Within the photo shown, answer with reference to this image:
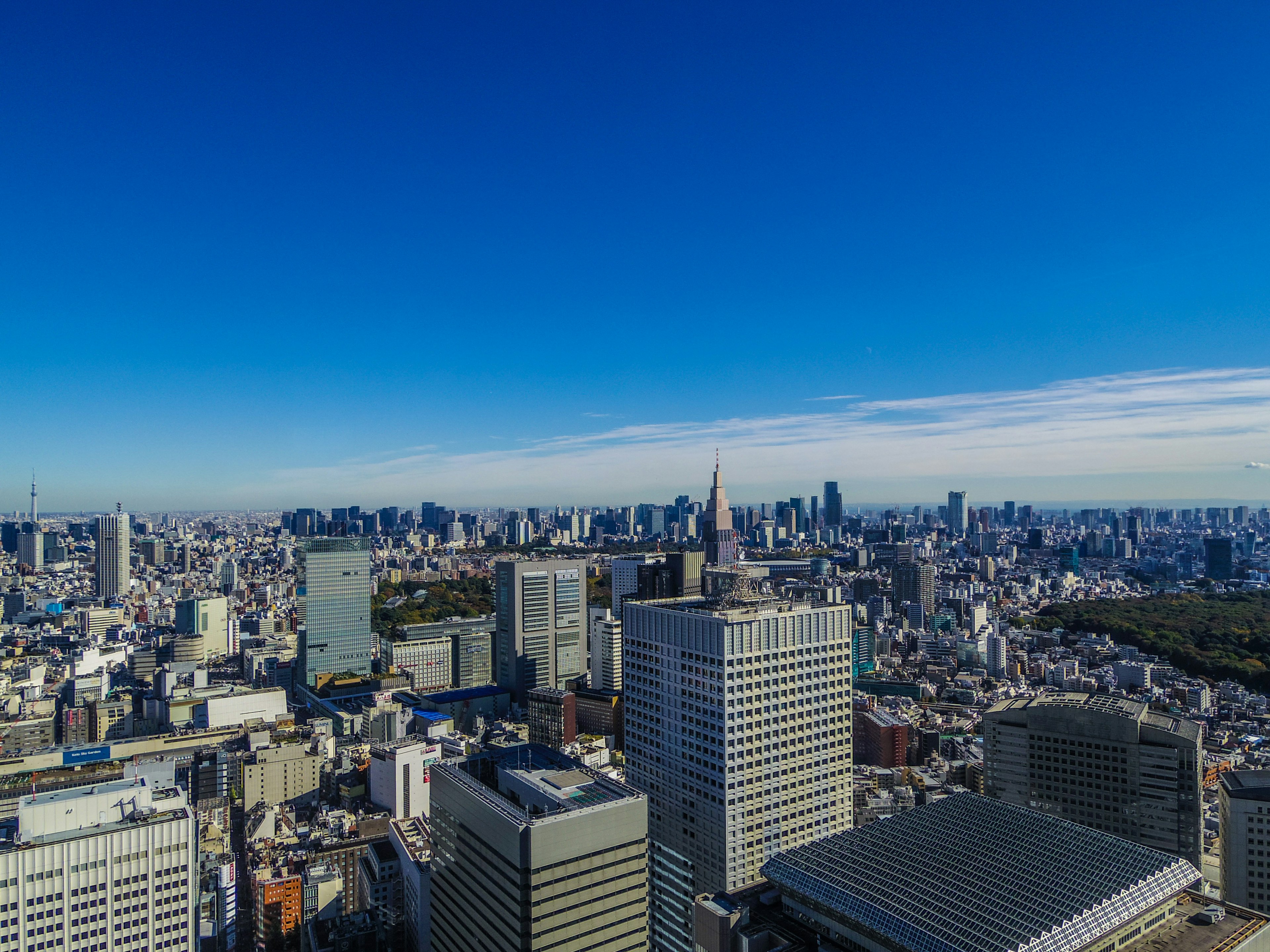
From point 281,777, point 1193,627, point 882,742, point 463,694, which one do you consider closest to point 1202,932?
point 882,742

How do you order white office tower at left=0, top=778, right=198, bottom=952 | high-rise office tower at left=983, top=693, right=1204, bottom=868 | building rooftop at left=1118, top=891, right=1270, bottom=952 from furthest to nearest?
high-rise office tower at left=983, top=693, right=1204, bottom=868 < white office tower at left=0, top=778, right=198, bottom=952 < building rooftop at left=1118, top=891, right=1270, bottom=952

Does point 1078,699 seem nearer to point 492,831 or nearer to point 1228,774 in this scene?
point 1228,774

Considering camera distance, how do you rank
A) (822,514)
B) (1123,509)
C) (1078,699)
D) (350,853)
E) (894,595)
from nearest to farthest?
1. (1078,699)
2. (350,853)
3. (894,595)
4. (822,514)
5. (1123,509)

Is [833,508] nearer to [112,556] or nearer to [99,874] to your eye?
[112,556]

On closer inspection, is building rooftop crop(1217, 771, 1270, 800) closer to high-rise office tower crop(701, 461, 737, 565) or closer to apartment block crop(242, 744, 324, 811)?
apartment block crop(242, 744, 324, 811)

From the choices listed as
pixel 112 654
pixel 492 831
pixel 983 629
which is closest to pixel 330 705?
pixel 112 654

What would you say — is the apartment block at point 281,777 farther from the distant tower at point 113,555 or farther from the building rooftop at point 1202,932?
the distant tower at point 113,555

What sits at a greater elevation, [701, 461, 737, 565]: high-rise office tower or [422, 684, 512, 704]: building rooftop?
[701, 461, 737, 565]: high-rise office tower

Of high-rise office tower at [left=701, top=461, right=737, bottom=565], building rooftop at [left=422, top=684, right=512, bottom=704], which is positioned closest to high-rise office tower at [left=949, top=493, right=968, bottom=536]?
high-rise office tower at [left=701, top=461, right=737, bottom=565]
